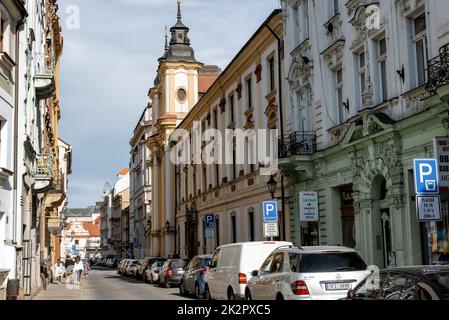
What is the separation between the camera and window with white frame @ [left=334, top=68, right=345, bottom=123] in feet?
79.1

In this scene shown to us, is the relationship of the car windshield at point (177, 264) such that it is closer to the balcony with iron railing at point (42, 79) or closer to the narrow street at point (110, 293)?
the narrow street at point (110, 293)

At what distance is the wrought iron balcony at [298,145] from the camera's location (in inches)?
1027

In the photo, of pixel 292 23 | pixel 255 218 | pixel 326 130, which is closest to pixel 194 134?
pixel 255 218

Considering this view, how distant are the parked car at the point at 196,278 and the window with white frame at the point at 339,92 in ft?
23.1

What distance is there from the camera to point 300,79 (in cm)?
2739

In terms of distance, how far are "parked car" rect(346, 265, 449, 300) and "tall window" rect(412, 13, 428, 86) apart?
9.78 m

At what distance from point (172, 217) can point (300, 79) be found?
35875mm

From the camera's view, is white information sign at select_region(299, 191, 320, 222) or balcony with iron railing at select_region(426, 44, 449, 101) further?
white information sign at select_region(299, 191, 320, 222)

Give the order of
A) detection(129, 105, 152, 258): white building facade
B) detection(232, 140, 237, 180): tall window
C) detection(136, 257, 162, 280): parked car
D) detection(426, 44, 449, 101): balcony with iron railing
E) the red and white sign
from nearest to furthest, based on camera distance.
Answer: the red and white sign < detection(426, 44, 449, 101): balcony with iron railing < detection(232, 140, 237, 180): tall window < detection(136, 257, 162, 280): parked car < detection(129, 105, 152, 258): white building facade

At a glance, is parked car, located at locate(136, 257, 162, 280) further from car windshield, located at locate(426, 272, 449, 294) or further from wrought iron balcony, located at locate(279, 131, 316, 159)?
car windshield, located at locate(426, 272, 449, 294)

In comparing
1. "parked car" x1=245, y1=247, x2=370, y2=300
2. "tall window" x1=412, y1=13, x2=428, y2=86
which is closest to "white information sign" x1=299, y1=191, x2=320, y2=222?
"tall window" x1=412, y1=13, x2=428, y2=86

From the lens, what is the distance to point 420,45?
1877 centimetres

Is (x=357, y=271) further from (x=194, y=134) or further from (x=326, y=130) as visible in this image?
(x=194, y=134)
